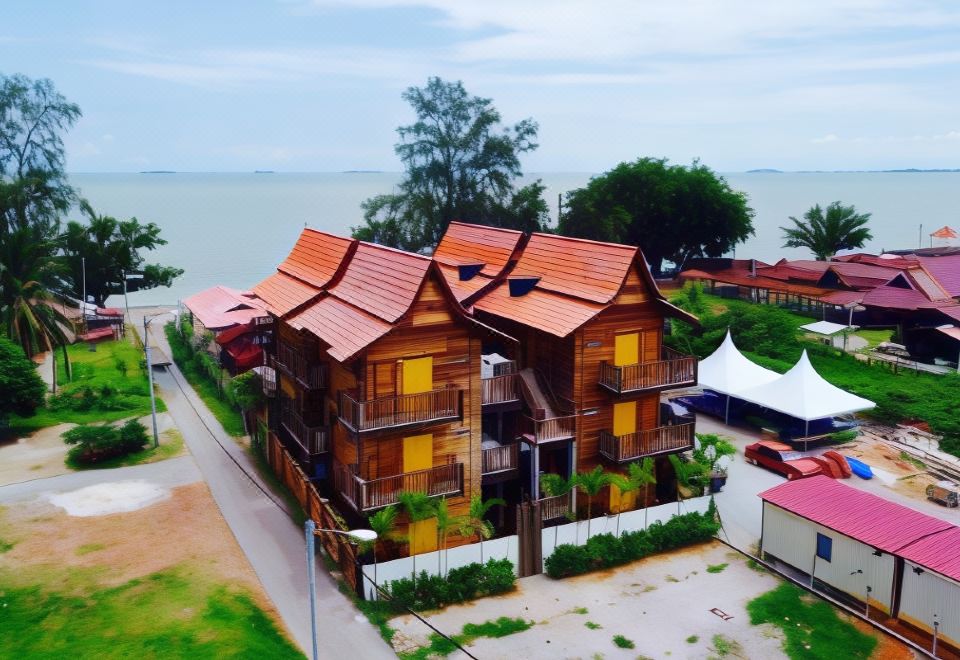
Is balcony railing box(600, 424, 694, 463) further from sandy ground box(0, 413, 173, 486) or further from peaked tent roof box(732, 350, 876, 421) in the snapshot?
sandy ground box(0, 413, 173, 486)

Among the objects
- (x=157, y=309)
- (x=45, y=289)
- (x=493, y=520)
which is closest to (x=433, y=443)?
(x=493, y=520)

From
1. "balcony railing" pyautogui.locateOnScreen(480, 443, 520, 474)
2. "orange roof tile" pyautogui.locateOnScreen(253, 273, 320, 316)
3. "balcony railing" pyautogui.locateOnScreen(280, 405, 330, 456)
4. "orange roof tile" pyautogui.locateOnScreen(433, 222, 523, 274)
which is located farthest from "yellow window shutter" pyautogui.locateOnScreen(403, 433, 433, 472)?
"orange roof tile" pyautogui.locateOnScreen(433, 222, 523, 274)

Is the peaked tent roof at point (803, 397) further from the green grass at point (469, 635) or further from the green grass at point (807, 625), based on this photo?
the green grass at point (469, 635)

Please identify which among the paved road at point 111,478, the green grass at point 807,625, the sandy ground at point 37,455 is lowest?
the green grass at point 807,625

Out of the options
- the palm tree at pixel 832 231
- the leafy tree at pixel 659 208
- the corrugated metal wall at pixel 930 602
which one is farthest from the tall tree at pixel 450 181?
the corrugated metal wall at pixel 930 602

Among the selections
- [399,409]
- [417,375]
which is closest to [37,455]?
[399,409]

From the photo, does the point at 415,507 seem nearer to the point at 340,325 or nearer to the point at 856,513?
the point at 340,325

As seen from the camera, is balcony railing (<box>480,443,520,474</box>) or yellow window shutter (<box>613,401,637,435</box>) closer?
balcony railing (<box>480,443,520,474</box>)
